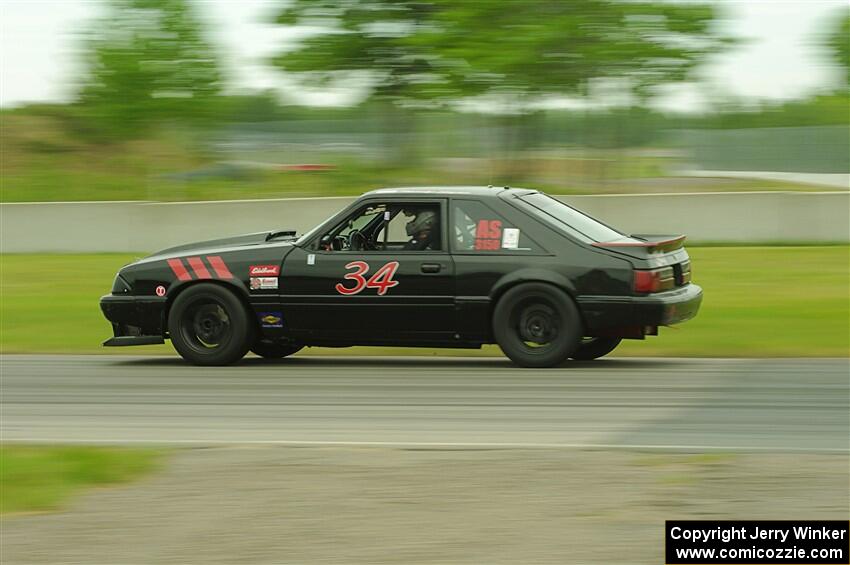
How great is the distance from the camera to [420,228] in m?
11.5

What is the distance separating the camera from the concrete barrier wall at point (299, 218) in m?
23.9

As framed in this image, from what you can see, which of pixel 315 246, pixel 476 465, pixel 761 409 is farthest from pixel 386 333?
pixel 476 465

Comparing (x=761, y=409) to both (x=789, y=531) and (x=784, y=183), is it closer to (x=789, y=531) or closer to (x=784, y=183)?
(x=789, y=531)

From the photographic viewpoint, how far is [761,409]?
29.6ft

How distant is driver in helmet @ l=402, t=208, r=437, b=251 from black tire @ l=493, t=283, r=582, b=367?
0.84 meters

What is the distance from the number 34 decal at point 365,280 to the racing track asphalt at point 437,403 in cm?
68

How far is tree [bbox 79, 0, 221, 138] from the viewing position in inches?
1426

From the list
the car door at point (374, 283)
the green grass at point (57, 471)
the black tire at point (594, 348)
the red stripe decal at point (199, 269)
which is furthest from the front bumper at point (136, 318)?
the green grass at point (57, 471)

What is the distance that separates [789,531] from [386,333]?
6204 mm

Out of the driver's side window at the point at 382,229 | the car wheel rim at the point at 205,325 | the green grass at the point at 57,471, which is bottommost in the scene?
the green grass at the point at 57,471

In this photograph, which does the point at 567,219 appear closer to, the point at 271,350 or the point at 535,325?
the point at 535,325

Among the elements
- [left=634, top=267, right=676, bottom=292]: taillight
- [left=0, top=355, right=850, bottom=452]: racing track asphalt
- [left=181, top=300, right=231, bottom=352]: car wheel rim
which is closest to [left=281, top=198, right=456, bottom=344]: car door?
[left=0, top=355, right=850, bottom=452]: racing track asphalt

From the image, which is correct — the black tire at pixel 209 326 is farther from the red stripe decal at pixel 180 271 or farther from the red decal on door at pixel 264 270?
the red decal on door at pixel 264 270

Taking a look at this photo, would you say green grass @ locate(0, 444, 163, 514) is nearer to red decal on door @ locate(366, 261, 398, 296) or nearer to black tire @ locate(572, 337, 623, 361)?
red decal on door @ locate(366, 261, 398, 296)
